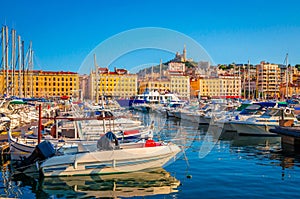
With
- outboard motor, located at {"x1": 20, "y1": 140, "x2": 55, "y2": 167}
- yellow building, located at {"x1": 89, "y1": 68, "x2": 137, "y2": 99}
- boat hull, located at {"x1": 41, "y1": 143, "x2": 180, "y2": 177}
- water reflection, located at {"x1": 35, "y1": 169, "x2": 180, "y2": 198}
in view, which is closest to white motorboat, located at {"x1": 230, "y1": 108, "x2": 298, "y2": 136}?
yellow building, located at {"x1": 89, "y1": 68, "x2": 137, "y2": 99}

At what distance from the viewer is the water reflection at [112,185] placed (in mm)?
11258

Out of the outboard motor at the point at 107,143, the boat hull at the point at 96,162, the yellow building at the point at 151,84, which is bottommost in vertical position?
the boat hull at the point at 96,162

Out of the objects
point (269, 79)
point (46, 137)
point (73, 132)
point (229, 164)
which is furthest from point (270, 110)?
point (269, 79)

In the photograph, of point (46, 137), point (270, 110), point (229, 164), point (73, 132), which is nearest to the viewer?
point (229, 164)

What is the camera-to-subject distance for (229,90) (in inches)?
4690

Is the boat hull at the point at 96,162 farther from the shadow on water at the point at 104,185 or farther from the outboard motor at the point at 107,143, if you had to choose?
the outboard motor at the point at 107,143

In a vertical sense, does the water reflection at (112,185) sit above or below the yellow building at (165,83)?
below

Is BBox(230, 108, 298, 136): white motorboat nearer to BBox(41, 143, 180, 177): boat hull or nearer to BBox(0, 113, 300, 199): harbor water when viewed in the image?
BBox(0, 113, 300, 199): harbor water

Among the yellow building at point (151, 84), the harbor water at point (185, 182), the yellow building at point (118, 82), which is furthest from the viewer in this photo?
the yellow building at point (151, 84)

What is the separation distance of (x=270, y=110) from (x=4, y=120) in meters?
19.4

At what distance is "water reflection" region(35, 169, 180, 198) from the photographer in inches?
443

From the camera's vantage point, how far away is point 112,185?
12.1m

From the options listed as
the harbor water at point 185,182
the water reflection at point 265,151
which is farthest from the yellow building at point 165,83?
the harbor water at point 185,182

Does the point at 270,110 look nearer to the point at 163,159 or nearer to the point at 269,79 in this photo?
the point at 163,159
